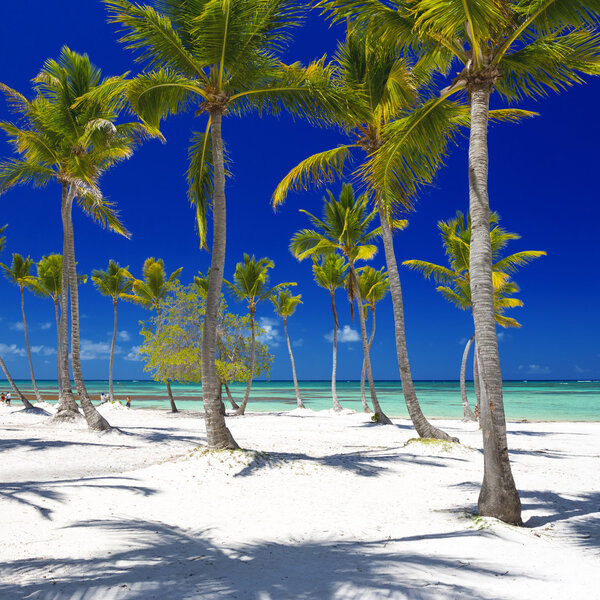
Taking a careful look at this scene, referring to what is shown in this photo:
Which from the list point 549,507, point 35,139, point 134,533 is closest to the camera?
point 134,533

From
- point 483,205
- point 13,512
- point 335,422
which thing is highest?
point 483,205

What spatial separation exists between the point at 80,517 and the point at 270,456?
14.3 ft

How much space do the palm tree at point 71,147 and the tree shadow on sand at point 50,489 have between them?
687 centimetres

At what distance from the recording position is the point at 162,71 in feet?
32.0

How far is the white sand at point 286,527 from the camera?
3.93m

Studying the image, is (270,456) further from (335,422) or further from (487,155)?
(335,422)

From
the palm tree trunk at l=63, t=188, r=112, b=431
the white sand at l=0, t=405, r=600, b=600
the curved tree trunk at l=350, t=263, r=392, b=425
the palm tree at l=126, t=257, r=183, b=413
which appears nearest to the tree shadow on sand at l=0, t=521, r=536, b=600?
the white sand at l=0, t=405, r=600, b=600

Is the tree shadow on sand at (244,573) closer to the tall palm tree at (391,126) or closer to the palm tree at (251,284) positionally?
the tall palm tree at (391,126)

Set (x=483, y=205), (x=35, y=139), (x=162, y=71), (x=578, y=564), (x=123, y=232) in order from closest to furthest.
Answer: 1. (x=578, y=564)
2. (x=483, y=205)
3. (x=162, y=71)
4. (x=35, y=139)
5. (x=123, y=232)

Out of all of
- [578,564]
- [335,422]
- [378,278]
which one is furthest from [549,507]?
[378,278]

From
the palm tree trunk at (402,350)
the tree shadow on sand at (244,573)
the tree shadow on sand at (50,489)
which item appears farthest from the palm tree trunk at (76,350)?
the tree shadow on sand at (244,573)

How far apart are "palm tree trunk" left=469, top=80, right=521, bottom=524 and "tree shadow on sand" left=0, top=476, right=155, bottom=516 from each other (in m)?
5.31

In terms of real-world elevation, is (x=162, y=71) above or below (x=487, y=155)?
above

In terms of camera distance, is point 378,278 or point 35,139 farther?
point 378,278
